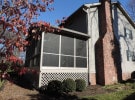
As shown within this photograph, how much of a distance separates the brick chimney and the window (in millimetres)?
1480

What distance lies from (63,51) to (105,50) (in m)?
4.34

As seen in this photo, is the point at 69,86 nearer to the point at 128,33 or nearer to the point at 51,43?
the point at 51,43

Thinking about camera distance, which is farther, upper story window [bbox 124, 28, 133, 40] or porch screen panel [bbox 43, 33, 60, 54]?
upper story window [bbox 124, 28, 133, 40]

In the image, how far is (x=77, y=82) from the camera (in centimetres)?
1274

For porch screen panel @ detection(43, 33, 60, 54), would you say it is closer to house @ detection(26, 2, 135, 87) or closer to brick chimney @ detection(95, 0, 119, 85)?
house @ detection(26, 2, 135, 87)

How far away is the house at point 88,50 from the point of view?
12.9 meters

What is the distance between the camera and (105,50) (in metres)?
15.8

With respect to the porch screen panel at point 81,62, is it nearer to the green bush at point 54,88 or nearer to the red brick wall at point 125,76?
the green bush at point 54,88

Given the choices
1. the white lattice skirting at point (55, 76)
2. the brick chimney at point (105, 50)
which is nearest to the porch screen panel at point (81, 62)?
the white lattice skirting at point (55, 76)

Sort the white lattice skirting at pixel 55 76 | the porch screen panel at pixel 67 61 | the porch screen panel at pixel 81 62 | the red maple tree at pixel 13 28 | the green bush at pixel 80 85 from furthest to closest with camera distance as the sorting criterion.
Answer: the porch screen panel at pixel 81 62 → the porch screen panel at pixel 67 61 → the green bush at pixel 80 85 → the white lattice skirting at pixel 55 76 → the red maple tree at pixel 13 28

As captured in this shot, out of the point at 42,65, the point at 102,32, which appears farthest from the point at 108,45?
the point at 42,65

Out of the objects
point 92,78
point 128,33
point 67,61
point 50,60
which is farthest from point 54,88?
point 128,33

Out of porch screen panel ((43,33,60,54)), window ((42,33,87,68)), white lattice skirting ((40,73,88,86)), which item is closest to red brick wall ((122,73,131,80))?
window ((42,33,87,68))

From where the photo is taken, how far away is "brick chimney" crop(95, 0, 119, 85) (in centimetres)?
1534
